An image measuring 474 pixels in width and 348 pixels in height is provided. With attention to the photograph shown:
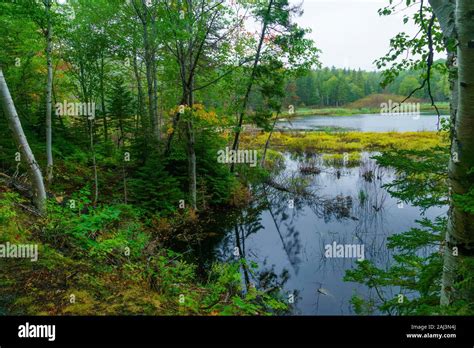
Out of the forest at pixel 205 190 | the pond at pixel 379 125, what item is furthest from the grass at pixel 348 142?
the forest at pixel 205 190

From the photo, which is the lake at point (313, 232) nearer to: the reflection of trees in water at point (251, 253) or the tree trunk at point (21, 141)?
the reflection of trees in water at point (251, 253)

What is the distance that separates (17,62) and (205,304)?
37.1ft

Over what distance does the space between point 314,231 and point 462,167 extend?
8.76 meters

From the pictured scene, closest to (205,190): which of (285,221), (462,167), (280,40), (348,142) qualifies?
(285,221)

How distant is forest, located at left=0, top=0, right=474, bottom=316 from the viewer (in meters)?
3.01

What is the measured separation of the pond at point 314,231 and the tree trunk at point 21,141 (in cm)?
495

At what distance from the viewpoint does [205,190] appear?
11.9 metres

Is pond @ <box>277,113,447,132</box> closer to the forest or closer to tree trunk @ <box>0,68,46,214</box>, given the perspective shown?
the forest

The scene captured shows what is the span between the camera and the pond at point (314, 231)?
7.14 meters

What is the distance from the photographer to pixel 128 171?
1088 centimetres

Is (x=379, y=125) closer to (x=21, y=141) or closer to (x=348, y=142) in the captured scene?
(x=348, y=142)

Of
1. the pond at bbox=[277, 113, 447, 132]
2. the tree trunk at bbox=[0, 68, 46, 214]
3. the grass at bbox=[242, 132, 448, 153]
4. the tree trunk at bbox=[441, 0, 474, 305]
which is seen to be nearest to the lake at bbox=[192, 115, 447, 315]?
the tree trunk at bbox=[441, 0, 474, 305]

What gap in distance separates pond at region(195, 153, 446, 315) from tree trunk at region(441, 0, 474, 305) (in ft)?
13.2
